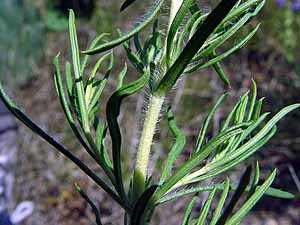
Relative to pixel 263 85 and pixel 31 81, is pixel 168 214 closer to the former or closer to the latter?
pixel 263 85

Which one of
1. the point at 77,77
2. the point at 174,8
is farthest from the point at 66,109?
the point at 174,8

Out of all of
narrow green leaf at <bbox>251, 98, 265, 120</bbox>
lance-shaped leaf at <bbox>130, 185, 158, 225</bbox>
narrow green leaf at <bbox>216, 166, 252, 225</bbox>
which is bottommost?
lance-shaped leaf at <bbox>130, 185, 158, 225</bbox>

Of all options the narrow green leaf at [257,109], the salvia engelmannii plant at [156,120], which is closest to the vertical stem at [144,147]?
the salvia engelmannii plant at [156,120]

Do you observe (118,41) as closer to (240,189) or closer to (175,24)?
(175,24)

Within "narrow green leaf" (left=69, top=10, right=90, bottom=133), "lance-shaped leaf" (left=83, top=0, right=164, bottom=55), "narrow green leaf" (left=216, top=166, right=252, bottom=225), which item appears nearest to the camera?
"narrow green leaf" (left=216, top=166, right=252, bottom=225)

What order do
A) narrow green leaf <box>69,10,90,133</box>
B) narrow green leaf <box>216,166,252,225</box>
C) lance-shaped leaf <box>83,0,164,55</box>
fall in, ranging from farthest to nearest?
1. narrow green leaf <box>69,10,90,133</box>
2. lance-shaped leaf <box>83,0,164,55</box>
3. narrow green leaf <box>216,166,252,225</box>

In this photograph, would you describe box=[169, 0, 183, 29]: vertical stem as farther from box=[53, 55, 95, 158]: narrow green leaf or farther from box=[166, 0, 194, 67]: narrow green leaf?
box=[53, 55, 95, 158]: narrow green leaf

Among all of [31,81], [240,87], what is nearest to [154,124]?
[240,87]

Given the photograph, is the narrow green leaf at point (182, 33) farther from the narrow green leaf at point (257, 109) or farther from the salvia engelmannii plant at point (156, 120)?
the narrow green leaf at point (257, 109)

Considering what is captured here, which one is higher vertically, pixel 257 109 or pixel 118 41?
pixel 118 41

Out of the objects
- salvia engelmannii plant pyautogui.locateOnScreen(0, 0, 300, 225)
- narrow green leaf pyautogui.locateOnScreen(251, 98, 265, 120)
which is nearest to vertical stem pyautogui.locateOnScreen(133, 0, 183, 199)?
salvia engelmannii plant pyautogui.locateOnScreen(0, 0, 300, 225)
